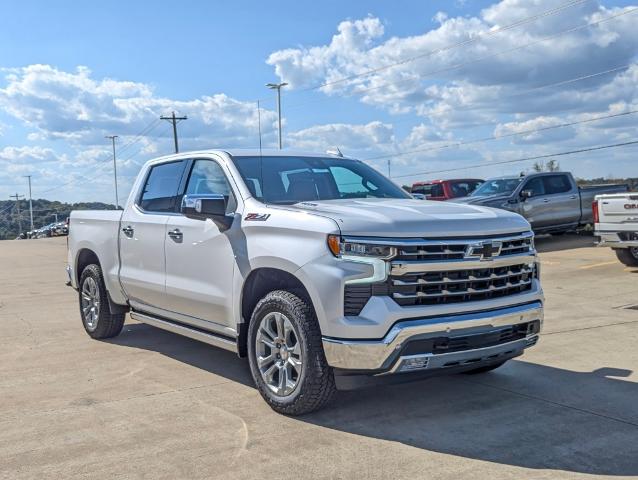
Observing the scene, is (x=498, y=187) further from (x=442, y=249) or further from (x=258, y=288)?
(x=442, y=249)

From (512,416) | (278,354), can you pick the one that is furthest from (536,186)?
(278,354)

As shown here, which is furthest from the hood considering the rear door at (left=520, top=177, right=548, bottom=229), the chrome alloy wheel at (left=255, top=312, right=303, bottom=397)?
the rear door at (left=520, top=177, right=548, bottom=229)

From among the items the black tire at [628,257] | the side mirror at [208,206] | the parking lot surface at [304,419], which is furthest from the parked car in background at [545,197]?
the side mirror at [208,206]

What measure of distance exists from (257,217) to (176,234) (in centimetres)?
116

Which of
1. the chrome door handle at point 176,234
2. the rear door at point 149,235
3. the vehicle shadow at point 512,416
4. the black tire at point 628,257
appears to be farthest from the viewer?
the black tire at point 628,257

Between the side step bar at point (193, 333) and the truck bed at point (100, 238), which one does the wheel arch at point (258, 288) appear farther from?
the truck bed at point (100, 238)

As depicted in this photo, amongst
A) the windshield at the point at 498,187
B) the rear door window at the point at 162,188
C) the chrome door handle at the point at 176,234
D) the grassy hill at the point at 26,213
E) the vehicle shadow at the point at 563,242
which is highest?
the rear door window at the point at 162,188

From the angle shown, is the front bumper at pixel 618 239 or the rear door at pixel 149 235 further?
the front bumper at pixel 618 239

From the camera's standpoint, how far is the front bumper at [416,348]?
425 cm

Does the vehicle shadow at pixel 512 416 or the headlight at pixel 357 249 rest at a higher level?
the headlight at pixel 357 249

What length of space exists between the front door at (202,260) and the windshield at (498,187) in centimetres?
1237

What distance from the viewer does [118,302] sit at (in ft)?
23.5

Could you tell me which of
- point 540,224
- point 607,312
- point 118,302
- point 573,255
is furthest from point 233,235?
point 540,224

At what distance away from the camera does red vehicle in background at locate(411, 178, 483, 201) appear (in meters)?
20.0
